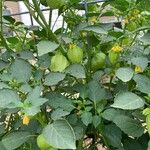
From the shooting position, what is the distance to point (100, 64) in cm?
84

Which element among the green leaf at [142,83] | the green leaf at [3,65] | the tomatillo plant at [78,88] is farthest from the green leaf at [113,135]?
the green leaf at [3,65]

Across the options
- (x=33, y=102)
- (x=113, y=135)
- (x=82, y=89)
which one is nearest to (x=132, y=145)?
(x=113, y=135)

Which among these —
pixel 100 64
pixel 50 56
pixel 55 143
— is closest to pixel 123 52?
pixel 100 64

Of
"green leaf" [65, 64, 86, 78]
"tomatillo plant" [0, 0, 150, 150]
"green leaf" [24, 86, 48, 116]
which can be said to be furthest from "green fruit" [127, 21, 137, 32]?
"green leaf" [24, 86, 48, 116]

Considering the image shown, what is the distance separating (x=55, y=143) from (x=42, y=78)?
0.60ft

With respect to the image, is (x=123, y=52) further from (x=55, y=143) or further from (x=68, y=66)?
(x=55, y=143)

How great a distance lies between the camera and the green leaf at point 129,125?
2.32ft

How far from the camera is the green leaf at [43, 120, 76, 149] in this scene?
62 cm

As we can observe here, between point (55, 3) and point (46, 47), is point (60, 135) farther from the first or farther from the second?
point (55, 3)

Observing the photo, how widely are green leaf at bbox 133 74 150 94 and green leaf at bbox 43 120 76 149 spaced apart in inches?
6.1

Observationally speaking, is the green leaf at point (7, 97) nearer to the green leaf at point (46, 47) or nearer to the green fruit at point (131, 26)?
the green leaf at point (46, 47)

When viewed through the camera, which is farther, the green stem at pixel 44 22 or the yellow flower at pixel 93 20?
the yellow flower at pixel 93 20

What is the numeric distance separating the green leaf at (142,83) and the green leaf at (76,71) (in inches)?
4.2

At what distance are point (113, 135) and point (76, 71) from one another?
0.15 m
